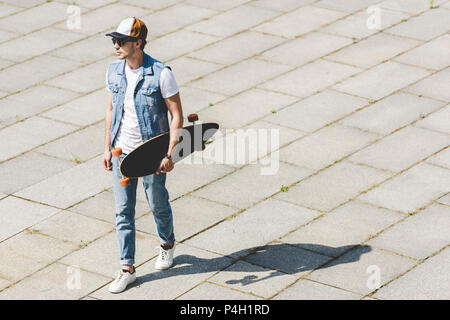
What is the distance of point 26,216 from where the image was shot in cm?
908

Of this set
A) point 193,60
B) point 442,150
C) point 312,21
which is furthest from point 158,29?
point 442,150

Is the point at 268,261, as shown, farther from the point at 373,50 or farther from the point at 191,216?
the point at 373,50

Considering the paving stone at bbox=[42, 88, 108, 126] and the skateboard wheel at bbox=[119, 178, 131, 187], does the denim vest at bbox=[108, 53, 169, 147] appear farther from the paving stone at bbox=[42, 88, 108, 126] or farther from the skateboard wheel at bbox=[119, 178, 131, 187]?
the paving stone at bbox=[42, 88, 108, 126]

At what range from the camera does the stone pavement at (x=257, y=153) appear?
8109 millimetres

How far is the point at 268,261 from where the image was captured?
8.26 m

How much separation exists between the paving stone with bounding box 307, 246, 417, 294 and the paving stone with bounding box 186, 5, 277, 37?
20.6 ft

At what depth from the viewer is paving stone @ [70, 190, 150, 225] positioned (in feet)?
29.8

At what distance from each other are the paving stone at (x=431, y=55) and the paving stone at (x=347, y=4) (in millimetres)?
1814

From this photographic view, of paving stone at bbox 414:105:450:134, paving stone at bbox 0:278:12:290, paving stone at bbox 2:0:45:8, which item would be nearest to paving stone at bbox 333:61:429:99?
paving stone at bbox 414:105:450:134

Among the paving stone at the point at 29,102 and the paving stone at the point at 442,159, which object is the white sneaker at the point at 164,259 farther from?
the paving stone at the point at 29,102

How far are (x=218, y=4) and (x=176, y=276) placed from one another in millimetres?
7843

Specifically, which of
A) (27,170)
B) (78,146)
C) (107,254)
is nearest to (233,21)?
(78,146)

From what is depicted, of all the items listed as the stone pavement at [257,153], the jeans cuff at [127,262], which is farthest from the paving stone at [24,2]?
the jeans cuff at [127,262]
